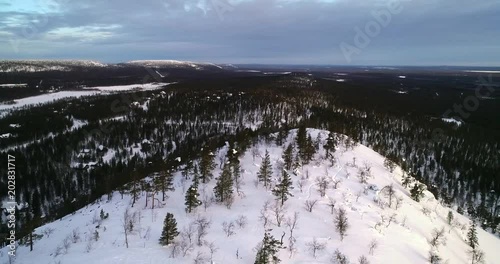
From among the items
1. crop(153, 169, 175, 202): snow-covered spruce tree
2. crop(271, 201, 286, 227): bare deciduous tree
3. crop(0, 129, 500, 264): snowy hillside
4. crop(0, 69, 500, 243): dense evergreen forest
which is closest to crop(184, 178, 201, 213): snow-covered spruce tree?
crop(0, 129, 500, 264): snowy hillside

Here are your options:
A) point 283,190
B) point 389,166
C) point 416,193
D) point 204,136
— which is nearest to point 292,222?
point 283,190

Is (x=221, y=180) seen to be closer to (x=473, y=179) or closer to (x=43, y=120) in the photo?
(x=473, y=179)

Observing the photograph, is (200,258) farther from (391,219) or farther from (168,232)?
(391,219)

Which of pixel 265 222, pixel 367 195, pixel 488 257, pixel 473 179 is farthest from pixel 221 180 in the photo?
pixel 473 179

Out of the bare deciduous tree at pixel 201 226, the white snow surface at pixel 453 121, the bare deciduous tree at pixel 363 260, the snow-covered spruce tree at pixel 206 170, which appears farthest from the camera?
the white snow surface at pixel 453 121

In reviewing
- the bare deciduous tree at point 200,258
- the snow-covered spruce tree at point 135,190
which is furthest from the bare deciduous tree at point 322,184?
the snow-covered spruce tree at point 135,190

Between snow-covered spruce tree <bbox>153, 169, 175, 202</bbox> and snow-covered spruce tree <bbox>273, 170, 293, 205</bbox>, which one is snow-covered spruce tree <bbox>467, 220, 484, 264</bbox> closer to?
snow-covered spruce tree <bbox>273, 170, 293, 205</bbox>

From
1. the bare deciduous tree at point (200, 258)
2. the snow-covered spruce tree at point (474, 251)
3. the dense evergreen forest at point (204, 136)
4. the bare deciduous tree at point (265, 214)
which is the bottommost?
the dense evergreen forest at point (204, 136)

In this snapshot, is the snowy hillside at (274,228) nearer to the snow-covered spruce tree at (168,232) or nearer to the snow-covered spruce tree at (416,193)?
the snow-covered spruce tree at (168,232)
